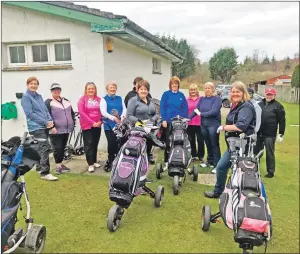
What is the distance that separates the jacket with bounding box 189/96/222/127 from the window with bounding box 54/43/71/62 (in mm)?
3615

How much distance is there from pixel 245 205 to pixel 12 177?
233 centimetres

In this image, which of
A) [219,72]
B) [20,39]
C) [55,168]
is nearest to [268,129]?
[55,168]

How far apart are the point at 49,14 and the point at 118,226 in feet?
18.3

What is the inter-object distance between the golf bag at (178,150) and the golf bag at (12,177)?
7.58 ft

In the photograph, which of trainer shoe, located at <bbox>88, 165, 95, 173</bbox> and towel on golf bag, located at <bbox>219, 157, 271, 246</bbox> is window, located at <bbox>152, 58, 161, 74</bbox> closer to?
trainer shoe, located at <bbox>88, 165, 95, 173</bbox>

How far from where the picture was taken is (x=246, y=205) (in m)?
2.94

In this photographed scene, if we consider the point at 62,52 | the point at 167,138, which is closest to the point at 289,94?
the point at 167,138

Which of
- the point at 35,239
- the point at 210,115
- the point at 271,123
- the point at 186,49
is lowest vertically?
the point at 35,239

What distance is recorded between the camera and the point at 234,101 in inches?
162

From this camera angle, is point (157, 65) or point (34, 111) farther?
point (157, 65)

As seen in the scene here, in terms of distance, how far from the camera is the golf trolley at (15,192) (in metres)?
2.85

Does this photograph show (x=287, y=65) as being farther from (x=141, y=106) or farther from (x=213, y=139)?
(x=141, y=106)

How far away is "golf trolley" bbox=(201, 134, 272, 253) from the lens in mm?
2824

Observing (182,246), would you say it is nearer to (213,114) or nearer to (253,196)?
(253,196)
